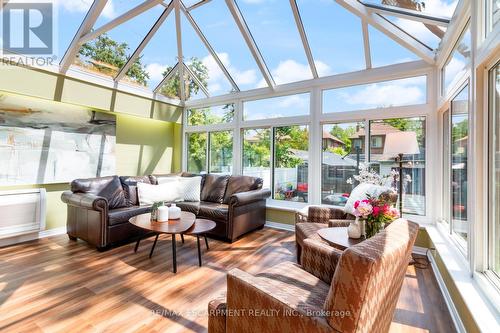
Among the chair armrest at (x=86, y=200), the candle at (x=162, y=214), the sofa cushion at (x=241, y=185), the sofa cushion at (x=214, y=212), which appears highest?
the sofa cushion at (x=241, y=185)

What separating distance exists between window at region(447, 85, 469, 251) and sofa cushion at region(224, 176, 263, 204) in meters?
2.67

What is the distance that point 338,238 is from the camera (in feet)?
7.64

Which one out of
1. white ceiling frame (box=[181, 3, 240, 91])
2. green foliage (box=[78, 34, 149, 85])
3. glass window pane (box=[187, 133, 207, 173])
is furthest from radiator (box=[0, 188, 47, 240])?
white ceiling frame (box=[181, 3, 240, 91])

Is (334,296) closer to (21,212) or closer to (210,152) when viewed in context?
(21,212)

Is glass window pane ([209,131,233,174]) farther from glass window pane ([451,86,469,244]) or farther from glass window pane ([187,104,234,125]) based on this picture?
glass window pane ([451,86,469,244])

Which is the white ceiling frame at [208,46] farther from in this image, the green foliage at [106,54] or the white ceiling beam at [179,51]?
the green foliage at [106,54]

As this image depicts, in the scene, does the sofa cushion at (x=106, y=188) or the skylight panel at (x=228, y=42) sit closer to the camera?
the sofa cushion at (x=106, y=188)

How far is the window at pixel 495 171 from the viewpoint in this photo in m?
1.69

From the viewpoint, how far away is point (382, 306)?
46.1 inches

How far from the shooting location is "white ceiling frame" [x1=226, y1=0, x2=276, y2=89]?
367 centimetres

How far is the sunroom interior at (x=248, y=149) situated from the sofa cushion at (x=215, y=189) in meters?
0.05

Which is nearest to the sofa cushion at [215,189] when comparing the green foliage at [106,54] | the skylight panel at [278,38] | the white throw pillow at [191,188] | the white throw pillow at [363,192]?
the white throw pillow at [191,188]

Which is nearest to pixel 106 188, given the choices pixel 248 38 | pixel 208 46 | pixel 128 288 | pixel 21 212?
pixel 21 212

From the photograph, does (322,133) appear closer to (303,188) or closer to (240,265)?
(303,188)
